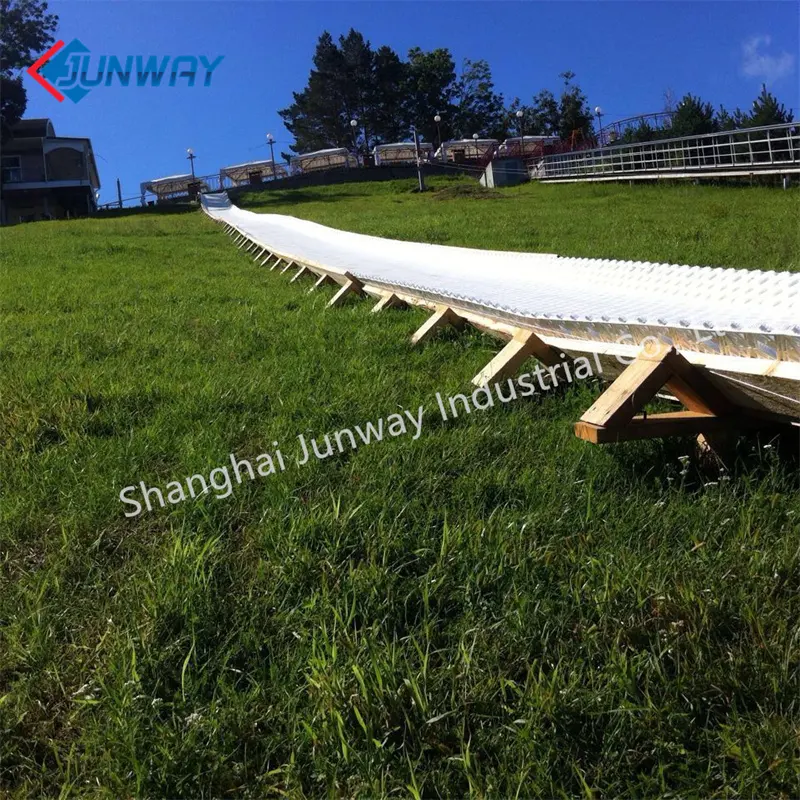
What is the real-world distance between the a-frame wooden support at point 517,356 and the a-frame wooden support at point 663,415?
734mm

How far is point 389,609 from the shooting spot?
5.59 ft

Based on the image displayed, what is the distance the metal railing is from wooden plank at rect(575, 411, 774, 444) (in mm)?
17222

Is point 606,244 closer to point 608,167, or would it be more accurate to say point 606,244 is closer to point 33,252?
point 33,252

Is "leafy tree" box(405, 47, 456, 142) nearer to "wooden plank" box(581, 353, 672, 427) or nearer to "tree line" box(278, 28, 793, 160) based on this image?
"tree line" box(278, 28, 793, 160)

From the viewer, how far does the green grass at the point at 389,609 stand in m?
1.34

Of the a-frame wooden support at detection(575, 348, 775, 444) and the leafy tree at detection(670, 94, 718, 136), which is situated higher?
the leafy tree at detection(670, 94, 718, 136)

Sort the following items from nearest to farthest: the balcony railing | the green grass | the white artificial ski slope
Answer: the green grass → the white artificial ski slope → the balcony railing

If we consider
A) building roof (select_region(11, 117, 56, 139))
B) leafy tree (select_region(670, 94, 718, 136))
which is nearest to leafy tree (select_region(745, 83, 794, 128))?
leafy tree (select_region(670, 94, 718, 136))

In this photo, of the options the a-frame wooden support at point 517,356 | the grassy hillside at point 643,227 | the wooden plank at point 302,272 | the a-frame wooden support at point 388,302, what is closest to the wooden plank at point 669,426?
the a-frame wooden support at point 517,356

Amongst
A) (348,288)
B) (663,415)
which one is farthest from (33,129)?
(663,415)

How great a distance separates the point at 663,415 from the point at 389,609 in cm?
112

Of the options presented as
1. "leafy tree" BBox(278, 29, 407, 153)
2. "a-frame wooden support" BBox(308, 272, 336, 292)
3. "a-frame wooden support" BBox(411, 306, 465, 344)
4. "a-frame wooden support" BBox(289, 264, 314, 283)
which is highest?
"leafy tree" BBox(278, 29, 407, 153)

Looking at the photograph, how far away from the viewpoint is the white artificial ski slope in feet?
7.37

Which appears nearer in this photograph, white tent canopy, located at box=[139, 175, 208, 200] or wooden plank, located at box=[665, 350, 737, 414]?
wooden plank, located at box=[665, 350, 737, 414]
